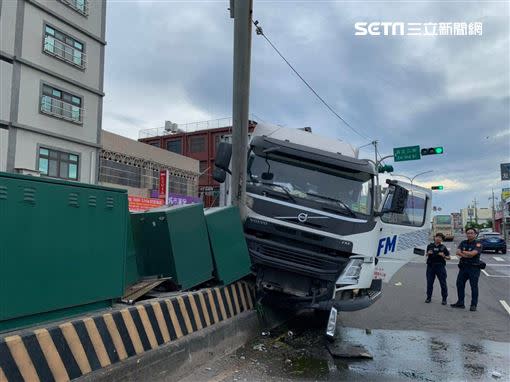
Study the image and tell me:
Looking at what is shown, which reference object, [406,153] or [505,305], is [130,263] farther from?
[406,153]

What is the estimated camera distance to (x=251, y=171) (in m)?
7.57

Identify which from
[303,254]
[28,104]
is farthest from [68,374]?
[28,104]

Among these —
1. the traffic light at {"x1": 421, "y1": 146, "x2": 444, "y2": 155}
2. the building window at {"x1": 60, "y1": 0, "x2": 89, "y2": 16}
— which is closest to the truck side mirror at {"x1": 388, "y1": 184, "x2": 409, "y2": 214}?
the traffic light at {"x1": 421, "y1": 146, "x2": 444, "y2": 155}

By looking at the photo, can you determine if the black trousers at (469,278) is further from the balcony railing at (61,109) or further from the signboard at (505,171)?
the signboard at (505,171)

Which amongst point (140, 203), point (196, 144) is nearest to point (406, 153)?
point (140, 203)

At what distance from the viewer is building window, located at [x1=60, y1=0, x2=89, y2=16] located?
89.2 feet

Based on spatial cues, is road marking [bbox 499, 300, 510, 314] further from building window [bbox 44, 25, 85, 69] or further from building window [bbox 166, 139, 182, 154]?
building window [bbox 166, 139, 182, 154]

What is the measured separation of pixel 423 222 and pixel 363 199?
78.1 inches

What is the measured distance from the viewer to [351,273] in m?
6.93

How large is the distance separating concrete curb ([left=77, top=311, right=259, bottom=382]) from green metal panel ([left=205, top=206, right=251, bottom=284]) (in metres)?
0.64

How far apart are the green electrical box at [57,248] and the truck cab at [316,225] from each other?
280cm

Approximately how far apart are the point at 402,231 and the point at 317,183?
1.93 meters

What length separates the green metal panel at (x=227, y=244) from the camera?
6.42 m

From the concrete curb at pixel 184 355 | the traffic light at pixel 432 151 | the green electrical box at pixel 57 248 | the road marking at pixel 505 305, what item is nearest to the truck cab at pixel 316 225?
the concrete curb at pixel 184 355
